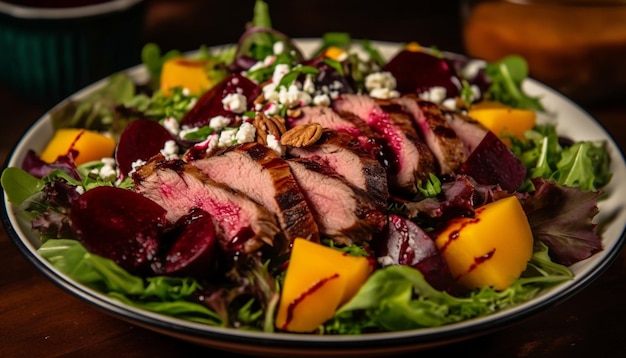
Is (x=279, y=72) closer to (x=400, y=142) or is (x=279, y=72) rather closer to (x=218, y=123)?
(x=218, y=123)

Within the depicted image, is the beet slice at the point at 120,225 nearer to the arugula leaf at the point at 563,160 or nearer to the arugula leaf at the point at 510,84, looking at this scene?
the arugula leaf at the point at 563,160

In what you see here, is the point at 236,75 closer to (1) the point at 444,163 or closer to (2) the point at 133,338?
(1) the point at 444,163

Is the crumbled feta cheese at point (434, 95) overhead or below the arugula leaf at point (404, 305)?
overhead

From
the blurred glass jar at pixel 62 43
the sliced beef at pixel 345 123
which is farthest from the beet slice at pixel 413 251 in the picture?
the blurred glass jar at pixel 62 43

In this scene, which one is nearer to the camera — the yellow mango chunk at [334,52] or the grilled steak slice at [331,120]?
the grilled steak slice at [331,120]

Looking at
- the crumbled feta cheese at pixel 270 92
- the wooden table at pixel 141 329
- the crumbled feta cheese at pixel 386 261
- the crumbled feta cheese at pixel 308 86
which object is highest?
the crumbled feta cheese at pixel 308 86

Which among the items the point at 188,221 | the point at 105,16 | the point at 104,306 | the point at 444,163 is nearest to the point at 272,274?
the point at 188,221

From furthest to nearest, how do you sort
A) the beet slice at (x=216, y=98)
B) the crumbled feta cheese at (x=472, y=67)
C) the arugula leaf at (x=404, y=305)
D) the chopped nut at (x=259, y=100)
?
the crumbled feta cheese at (x=472, y=67)
the beet slice at (x=216, y=98)
the chopped nut at (x=259, y=100)
the arugula leaf at (x=404, y=305)

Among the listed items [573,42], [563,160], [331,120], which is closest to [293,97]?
[331,120]
